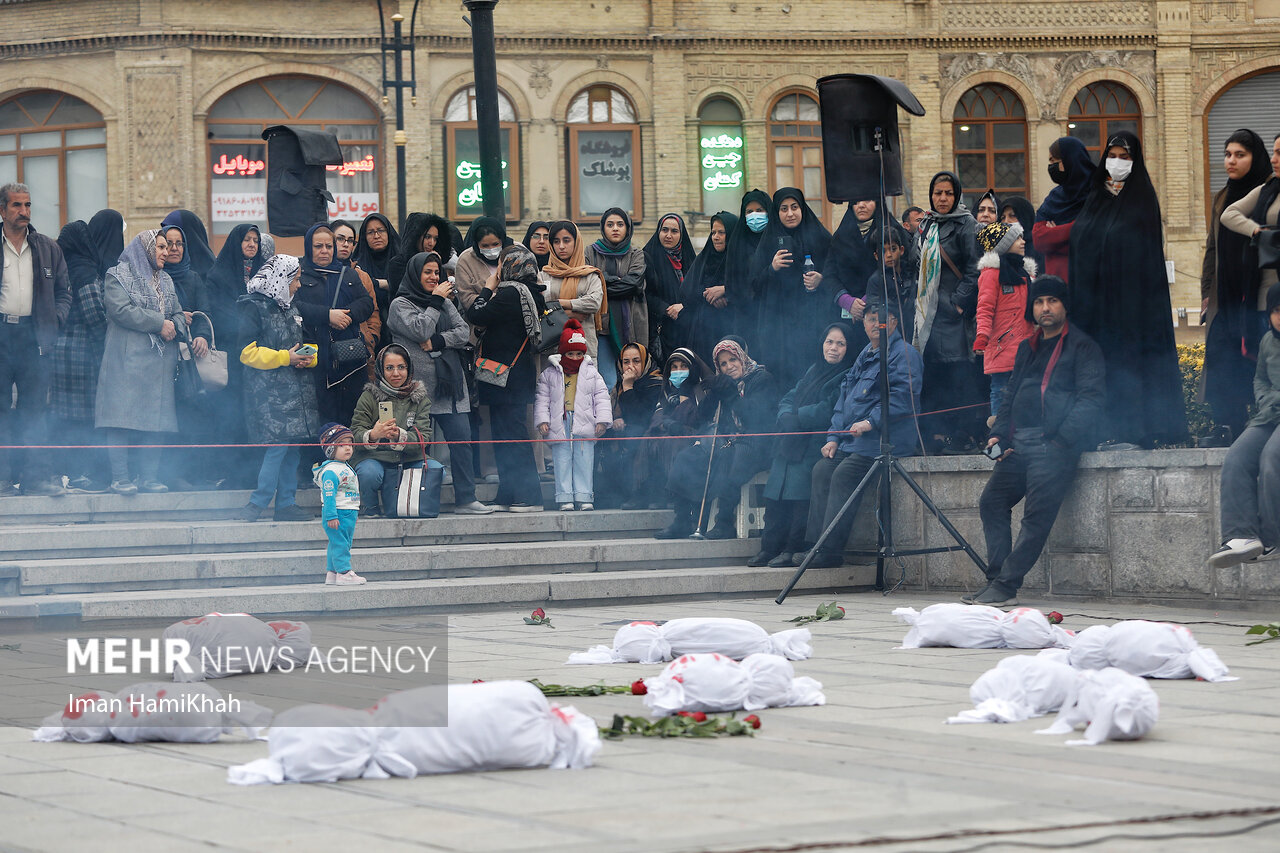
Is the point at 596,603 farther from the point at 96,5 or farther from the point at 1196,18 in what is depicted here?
the point at 1196,18

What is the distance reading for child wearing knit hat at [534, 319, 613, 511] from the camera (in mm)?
13219

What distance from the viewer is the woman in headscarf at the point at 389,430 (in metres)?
12.4

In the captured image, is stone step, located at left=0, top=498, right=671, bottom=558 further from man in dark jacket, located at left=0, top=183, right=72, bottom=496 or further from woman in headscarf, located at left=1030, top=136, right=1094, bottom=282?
woman in headscarf, located at left=1030, top=136, right=1094, bottom=282

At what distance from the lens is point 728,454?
508 inches

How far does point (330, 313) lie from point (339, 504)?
2590 millimetres

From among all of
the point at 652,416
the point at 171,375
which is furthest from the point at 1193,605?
the point at 171,375

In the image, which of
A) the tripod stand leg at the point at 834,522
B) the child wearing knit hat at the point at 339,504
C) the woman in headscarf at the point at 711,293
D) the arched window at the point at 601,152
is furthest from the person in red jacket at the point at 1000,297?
the arched window at the point at 601,152

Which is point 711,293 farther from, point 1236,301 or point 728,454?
point 1236,301

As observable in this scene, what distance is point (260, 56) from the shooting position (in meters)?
34.6

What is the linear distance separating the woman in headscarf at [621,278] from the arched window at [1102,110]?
82.3ft

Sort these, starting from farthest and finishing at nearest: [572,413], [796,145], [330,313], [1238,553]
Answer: [796,145]
[572,413]
[330,313]
[1238,553]

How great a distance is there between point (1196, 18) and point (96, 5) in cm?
2329

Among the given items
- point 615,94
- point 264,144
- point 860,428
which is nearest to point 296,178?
point 860,428

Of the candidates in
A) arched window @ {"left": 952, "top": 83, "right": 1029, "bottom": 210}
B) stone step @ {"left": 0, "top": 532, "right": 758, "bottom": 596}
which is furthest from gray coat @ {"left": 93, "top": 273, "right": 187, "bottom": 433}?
arched window @ {"left": 952, "top": 83, "right": 1029, "bottom": 210}
